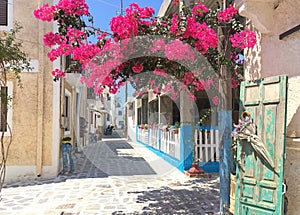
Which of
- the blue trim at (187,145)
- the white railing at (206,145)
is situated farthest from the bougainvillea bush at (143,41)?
the white railing at (206,145)

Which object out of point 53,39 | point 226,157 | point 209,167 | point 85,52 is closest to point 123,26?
point 85,52

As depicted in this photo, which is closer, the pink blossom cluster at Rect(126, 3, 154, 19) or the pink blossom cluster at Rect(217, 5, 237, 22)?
the pink blossom cluster at Rect(126, 3, 154, 19)

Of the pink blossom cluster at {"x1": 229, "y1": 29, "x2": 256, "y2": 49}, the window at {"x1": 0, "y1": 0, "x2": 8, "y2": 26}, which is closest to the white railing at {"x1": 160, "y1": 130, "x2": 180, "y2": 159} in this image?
the pink blossom cluster at {"x1": 229, "y1": 29, "x2": 256, "y2": 49}

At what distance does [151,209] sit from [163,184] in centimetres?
226

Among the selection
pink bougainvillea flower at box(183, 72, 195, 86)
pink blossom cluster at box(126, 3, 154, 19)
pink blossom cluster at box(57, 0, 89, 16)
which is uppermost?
pink blossom cluster at box(57, 0, 89, 16)

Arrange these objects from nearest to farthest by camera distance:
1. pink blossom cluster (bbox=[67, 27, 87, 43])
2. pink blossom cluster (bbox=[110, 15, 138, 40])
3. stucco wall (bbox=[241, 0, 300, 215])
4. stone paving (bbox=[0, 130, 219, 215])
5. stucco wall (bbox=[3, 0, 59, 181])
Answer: stucco wall (bbox=[241, 0, 300, 215]), pink blossom cluster (bbox=[110, 15, 138, 40]), pink blossom cluster (bbox=[67, 27, 87, 43]), stone paving (bbox=[0, 130, 219, 215]), stucco wall (bbox=[3, 0, 59, 181])

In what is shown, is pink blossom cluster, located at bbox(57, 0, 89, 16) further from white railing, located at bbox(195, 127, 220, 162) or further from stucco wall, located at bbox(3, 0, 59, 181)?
white railing, located at bbox(195, 127, 220, 162)

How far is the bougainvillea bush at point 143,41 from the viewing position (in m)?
3.99

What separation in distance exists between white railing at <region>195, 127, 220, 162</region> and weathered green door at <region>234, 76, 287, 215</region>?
17.1 feet

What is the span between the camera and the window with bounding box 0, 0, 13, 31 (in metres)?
8.23

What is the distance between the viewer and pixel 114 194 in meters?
6.54

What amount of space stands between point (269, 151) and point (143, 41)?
242 cm

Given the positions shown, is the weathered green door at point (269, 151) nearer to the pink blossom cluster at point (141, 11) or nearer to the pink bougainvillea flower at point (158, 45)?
the pink bougainvillea flower at point (158, 45)

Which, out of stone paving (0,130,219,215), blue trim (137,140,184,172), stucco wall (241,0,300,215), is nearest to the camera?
stucco wall (241,0,300,215)
